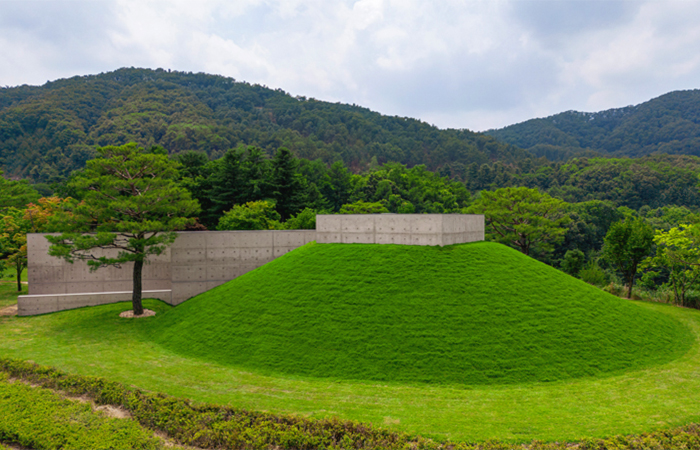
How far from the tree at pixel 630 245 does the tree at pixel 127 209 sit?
86.5ft

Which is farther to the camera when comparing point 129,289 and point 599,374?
point 129,289

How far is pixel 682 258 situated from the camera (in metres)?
23.7

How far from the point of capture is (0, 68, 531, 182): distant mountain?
102062mm

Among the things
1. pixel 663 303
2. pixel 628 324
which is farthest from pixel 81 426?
pixel 663 303

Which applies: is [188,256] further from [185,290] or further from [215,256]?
[185,290]

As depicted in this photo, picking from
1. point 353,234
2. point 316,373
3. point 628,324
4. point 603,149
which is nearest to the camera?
point 316,373

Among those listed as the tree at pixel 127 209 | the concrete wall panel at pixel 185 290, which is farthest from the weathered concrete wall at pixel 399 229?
the tree at pixel 127 209

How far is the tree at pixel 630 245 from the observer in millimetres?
26156

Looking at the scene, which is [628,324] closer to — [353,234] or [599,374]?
[599,374]

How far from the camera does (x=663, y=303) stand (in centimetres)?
2559

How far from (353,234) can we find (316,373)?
25.4 feet

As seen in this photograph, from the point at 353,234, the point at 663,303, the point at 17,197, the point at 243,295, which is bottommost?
the point at 663,303

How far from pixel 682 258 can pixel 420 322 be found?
19.5 metres

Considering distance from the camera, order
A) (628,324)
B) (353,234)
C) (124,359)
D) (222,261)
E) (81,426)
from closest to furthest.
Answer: (81,426) → (124,359) → (628,324) → (353,234) → (222,261)
